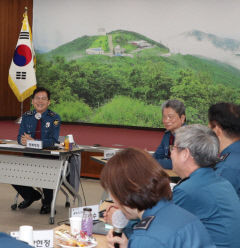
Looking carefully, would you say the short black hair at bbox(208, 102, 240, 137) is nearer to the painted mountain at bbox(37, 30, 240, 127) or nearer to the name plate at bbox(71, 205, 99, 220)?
the name plate at bbox(71, 205, 99, 220)

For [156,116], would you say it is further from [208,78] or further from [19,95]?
[19,95]

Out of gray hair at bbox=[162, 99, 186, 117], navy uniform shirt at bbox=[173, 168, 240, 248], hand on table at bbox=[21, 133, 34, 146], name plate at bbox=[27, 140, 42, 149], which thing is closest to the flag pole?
hand on table at bbox=[21, 133, 34, 146]

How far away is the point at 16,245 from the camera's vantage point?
3.78ft

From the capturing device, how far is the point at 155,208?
5.35 feet

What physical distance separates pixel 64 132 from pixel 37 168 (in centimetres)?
377

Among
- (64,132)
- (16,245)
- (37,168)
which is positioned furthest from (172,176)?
(64,132)

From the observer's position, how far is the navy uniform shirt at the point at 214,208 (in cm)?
214

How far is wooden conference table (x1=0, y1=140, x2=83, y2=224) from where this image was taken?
5.21m

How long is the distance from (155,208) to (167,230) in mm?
126

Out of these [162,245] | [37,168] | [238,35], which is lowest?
[37,168]

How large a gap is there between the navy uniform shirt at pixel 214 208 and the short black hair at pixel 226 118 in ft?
3.60

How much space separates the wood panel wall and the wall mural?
1.12 feet

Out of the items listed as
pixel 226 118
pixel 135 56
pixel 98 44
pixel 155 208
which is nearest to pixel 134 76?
pixel 135 56

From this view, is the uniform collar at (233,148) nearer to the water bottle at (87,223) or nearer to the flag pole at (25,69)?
the water bottle at (87,223)
